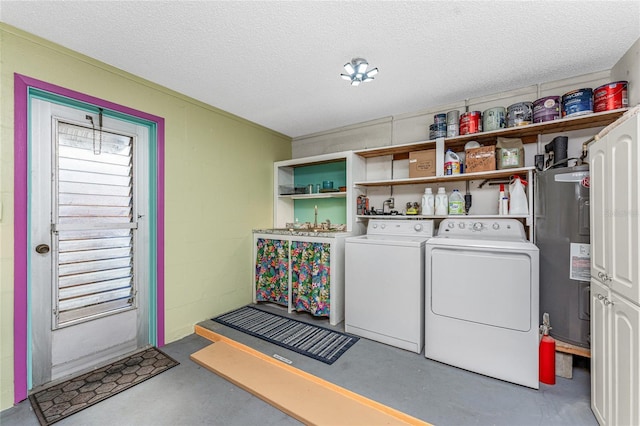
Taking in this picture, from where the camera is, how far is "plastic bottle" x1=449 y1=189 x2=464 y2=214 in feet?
8.87

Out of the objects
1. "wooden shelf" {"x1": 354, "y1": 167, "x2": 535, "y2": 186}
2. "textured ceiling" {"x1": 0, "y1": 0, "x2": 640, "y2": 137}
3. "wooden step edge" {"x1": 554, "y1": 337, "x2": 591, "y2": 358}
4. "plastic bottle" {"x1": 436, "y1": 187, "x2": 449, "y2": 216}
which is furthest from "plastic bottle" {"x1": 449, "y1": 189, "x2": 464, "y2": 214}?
"wooden step edge" {"x1": 554, "y1": 337, "x2": 591, "y2": 358}

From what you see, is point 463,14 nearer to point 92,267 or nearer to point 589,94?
point 589,94

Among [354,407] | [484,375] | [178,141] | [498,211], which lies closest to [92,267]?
[178,141]

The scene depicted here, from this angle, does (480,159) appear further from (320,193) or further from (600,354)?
(320,193)

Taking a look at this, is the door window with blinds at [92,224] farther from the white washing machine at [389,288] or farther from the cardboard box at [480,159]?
the cardboard box at [480,159]

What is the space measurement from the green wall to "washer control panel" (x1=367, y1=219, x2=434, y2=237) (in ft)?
5.22

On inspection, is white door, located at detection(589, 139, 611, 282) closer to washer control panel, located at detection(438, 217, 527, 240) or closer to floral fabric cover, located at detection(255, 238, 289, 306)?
washer control panel, located at detection(438, 217, 527, 240)

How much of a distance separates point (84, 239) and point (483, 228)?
3513 millimetres

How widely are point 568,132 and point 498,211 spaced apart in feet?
2.98

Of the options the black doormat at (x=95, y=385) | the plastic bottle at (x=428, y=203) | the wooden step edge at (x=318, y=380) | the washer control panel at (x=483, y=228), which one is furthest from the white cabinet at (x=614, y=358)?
the black doormat at (x=95, y=385)

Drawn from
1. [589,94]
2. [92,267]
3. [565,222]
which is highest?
[589,94]

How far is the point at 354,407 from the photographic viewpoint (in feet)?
5.60

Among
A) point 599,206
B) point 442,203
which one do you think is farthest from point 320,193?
point 599,206

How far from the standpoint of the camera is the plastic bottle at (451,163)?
2.66 metres
